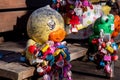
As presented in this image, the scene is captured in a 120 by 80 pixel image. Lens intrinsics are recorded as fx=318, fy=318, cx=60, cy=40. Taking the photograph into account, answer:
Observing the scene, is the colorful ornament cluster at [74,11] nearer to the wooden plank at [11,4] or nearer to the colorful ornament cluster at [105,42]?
the colorful ornament cluster at [105,42]

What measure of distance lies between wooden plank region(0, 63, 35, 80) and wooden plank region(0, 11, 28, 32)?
85cm

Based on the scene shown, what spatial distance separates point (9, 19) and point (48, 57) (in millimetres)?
1021

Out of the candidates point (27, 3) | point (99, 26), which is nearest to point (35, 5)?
point (27, 3)

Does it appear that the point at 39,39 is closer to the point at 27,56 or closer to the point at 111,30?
the point at 27,56

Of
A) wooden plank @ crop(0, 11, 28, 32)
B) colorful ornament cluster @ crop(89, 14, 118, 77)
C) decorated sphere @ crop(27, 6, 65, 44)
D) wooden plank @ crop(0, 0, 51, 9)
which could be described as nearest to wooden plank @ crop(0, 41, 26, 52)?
wooden plank @ crop(0, 11, 28, 32)

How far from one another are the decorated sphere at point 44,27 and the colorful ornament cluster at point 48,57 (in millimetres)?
46

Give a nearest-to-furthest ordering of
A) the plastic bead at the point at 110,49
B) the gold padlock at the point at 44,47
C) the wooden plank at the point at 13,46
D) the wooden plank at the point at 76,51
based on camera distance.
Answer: the gold padlock at the point at 44,47, the wooden plank at the point at 76,51, the wooden plank at the point at 13,46, the plastic bead at the point at 110,49

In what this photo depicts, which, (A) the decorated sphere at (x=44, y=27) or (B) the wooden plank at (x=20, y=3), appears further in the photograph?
(B) the wooden plank at (x=20, y=3)

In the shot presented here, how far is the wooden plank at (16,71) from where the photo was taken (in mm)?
1812

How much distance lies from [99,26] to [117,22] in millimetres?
248

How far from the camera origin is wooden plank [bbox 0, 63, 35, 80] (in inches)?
71.3

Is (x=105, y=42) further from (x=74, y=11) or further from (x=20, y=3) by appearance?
(x=20, y=3)

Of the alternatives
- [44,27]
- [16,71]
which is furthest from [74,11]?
[16,71]

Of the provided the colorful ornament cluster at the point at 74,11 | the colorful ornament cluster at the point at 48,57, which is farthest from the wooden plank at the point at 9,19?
the colorful ornament cluster at the point at 48,57
